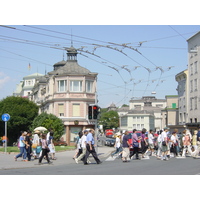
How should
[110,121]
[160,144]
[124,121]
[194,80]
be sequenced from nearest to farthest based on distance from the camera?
[160,144] < [194,80] < [124,121] < [110,121]

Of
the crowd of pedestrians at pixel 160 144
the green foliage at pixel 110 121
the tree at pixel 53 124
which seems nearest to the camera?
the crowd of pedestrians at pixel 160 144

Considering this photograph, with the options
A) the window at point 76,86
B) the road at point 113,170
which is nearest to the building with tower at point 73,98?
the window at point 76,86

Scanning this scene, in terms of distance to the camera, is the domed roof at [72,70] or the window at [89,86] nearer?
the domed roof at [72,70]

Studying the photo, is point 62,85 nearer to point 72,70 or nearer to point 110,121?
point 72,70

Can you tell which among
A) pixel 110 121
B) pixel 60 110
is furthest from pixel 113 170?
pixel 110 121

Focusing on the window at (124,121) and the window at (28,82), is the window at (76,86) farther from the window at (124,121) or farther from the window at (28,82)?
the window at (28,82)

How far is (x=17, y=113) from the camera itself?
59375mm

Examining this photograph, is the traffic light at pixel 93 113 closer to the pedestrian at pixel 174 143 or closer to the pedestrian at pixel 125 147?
the pedestrian at pixel 125 147

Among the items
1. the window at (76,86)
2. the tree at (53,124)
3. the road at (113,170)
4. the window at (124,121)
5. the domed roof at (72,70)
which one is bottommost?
the road at (113,170)

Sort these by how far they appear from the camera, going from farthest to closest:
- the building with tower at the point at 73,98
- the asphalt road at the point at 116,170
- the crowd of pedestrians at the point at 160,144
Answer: the building with tower at the point at 73,98 < the crowd of pedestrians at the point at 160,144 < the asphalt road at the point at 116,170

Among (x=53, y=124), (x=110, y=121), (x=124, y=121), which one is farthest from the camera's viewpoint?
(x=110, y=121)

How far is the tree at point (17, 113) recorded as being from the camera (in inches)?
2312

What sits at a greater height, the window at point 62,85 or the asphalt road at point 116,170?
the window at point 62,85
